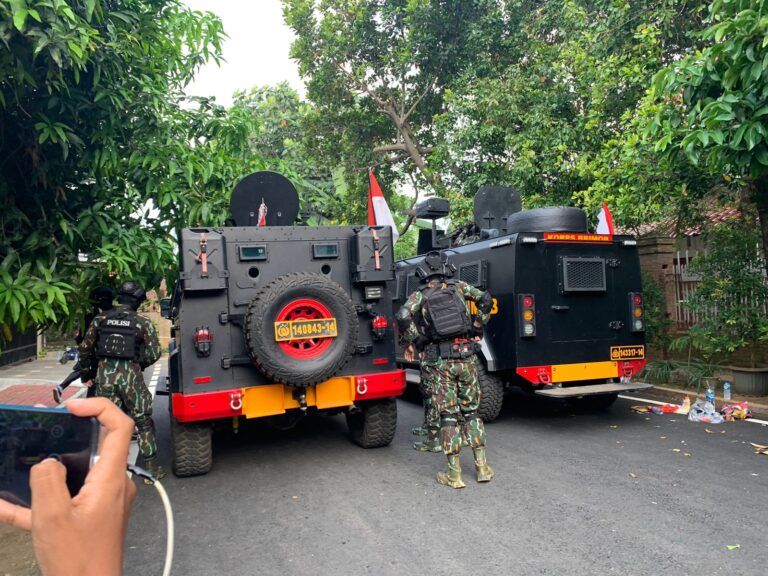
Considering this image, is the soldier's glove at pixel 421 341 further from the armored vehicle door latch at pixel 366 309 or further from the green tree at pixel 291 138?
the green tree at pixel 291 138

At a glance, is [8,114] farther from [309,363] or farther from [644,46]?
[644,46]

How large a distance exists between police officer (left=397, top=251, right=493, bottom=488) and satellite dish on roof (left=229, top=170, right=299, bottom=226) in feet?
5.94

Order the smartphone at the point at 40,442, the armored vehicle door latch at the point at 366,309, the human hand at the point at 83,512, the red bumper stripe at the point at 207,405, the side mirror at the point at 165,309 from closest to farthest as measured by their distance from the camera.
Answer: the human hand at the point at 83,512 → the smartphone at the point at 40,442 → the red bumper stripe at the point at 207,405 → the armored vehicle door latch at the point at 366,309 → the side mirror at the point at 165,309

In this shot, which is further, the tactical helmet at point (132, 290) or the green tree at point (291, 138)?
the green tree at point (291, 138)

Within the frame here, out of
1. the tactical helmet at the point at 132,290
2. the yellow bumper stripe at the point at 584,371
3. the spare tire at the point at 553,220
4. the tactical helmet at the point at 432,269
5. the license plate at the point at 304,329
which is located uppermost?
the spare tire at the point at 553,220

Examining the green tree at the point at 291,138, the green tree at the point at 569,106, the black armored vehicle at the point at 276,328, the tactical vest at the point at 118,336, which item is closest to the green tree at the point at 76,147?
the tactical vest at the point at 118,336

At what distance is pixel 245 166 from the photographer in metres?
6.29

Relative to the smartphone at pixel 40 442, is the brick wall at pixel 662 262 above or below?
above

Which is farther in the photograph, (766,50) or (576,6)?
(576,6)

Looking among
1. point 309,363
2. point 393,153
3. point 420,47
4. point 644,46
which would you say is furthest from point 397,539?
point 393,153

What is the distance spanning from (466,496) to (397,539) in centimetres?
99

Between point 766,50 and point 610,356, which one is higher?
point 766,50

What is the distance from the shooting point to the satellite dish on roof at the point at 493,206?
31.6ft

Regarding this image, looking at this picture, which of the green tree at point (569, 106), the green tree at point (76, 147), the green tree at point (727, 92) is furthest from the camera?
the green tree at point (569, 106)
